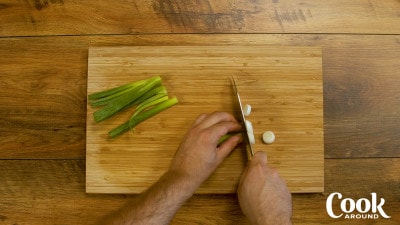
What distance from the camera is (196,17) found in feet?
5.69

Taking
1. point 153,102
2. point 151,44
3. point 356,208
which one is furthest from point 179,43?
point 356,208

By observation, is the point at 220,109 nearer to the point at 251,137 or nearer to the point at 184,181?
the point at 251,137

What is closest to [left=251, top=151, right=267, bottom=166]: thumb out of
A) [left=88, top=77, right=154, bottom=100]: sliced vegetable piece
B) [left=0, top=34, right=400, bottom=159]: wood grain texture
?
[left=0, top=34, right=400, bottom=159]: wood grain texture

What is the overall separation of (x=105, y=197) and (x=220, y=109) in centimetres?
57

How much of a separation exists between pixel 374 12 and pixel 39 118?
4.71ft

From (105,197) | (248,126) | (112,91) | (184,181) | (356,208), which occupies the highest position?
(112,91)

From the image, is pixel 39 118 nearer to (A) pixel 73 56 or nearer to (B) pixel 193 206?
(A) pixel 73 56

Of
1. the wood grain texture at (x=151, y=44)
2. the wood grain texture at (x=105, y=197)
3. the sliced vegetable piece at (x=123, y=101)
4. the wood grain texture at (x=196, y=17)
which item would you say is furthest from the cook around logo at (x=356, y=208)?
the sliced vegetable piece at (x=123, y=101)

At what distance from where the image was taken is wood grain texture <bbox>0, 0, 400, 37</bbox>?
1720 mm

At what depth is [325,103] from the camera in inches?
66.7

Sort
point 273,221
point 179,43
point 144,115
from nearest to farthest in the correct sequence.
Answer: point 273,221
point 144,115
point 179,43

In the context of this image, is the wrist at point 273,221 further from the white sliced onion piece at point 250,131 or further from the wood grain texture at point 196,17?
the wood grain texture at point 196,17

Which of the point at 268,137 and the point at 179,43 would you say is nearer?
the point at 268,137

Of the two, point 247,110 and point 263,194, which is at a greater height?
point 247,110
